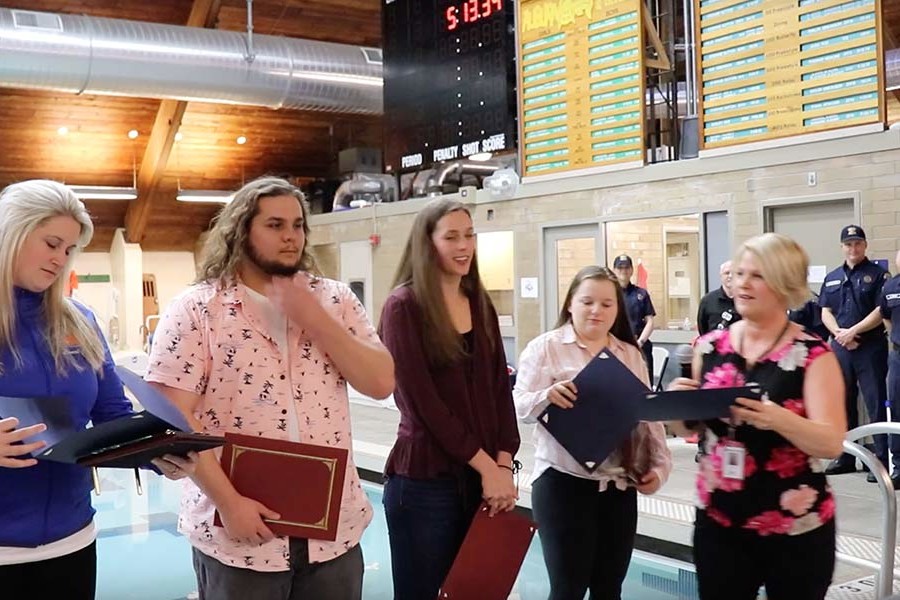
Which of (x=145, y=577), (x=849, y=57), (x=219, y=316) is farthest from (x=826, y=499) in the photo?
(x=849, y=57)

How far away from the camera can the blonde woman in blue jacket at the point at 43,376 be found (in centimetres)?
176

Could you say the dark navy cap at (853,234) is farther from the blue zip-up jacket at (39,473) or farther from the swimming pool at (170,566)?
the blue zip-up jacket at (39,473)

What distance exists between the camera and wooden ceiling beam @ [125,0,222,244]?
1078 centimetres

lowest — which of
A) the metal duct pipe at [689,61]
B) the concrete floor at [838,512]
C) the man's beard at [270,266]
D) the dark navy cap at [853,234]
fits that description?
the concrete floor at [838,512]

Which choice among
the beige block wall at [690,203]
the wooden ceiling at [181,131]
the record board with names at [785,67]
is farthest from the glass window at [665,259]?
the wooden ceiling at [181,131]

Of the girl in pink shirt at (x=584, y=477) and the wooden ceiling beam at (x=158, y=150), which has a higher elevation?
the wooden ceiling beam at (x=158, y=150)

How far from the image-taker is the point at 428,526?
2.36 meters

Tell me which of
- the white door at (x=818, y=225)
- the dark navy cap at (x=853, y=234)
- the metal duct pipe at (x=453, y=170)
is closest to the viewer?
the dark navy cap at (x=853, y=234)

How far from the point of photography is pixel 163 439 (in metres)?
1.54

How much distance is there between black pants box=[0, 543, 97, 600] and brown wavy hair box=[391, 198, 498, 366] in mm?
952

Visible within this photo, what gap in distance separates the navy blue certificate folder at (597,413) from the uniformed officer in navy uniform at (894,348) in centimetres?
356

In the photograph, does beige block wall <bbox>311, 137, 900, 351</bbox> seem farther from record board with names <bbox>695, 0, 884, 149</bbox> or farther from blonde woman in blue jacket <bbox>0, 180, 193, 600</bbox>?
blonde woman in blue jacket <bbox>0, 180, 193, 600</bbox>

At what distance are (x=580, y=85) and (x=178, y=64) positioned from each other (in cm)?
409

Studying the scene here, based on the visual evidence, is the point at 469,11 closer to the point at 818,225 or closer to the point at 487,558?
the point at 818,225
